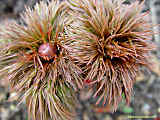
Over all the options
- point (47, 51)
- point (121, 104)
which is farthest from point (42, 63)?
point (121, 104)

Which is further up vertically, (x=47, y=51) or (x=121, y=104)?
(x=47, y=51)

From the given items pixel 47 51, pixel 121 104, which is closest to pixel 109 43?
pixel 47 51

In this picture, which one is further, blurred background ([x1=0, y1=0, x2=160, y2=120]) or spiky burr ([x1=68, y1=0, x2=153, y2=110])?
blurred background ([x1=0, y1=0, x2=160, y2=120])

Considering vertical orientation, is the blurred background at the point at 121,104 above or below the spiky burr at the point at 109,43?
below

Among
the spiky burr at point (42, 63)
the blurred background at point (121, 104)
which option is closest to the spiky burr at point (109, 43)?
the spiky burr at point (42, 63)

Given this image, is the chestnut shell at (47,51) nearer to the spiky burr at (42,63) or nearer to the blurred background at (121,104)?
the spiky burr at (42,63)

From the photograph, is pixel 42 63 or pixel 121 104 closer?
pixel 42 63

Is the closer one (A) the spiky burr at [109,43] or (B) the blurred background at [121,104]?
(A) the spiky burr at [109,43]

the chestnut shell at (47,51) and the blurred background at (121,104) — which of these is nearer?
the chestnut shell at (47,51)

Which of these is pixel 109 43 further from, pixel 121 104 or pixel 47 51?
pixel 121 104

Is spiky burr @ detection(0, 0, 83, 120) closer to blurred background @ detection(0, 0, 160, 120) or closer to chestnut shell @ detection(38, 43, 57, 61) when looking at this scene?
chestnut shell @ detection(38, 43, 57, 61)

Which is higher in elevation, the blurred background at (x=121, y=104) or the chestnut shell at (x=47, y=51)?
the chestnut shell at (x=47, y=51)

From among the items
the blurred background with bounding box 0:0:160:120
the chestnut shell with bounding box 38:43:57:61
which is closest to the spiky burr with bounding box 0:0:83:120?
the chestnut shell with bounding box 38:43:57:61
